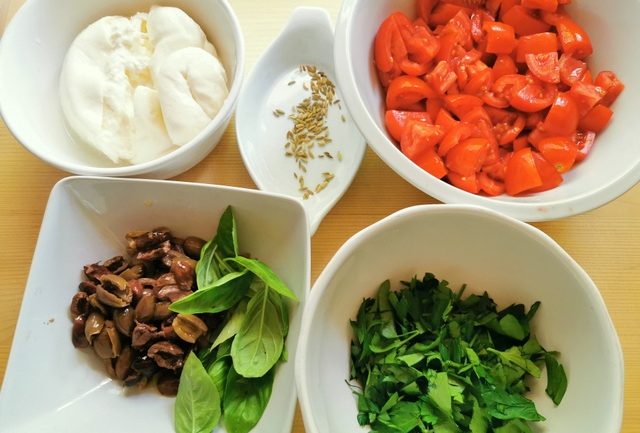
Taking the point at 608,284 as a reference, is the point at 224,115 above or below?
above

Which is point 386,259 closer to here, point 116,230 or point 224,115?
point 224,115

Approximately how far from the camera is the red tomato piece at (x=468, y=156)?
2.86 ft

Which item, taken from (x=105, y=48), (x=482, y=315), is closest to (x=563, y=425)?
(x=482, y=315)

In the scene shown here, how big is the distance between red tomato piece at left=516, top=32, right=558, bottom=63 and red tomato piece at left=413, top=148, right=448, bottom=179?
26cm

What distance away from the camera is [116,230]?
979mm

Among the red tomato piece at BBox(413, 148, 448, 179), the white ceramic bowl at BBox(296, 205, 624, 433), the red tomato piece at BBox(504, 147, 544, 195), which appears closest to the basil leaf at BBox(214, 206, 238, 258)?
the white ceramic bowl at BBox(296, 205, 624, 433)

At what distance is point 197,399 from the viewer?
83 centimetres

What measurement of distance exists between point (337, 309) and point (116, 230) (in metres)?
0.44

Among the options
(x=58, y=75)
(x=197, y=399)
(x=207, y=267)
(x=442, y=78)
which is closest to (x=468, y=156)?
(x=442, y=78)

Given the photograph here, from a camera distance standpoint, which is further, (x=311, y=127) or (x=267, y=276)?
(x=311, y=127)

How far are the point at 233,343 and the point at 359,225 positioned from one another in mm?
316

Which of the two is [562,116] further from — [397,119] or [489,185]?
[397,119]

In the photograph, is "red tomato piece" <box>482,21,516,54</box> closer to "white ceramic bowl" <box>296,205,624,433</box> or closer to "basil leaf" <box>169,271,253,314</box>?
"white ceramic bowl" <box>296,205,624,433</box>

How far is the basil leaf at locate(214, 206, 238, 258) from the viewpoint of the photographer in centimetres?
91
